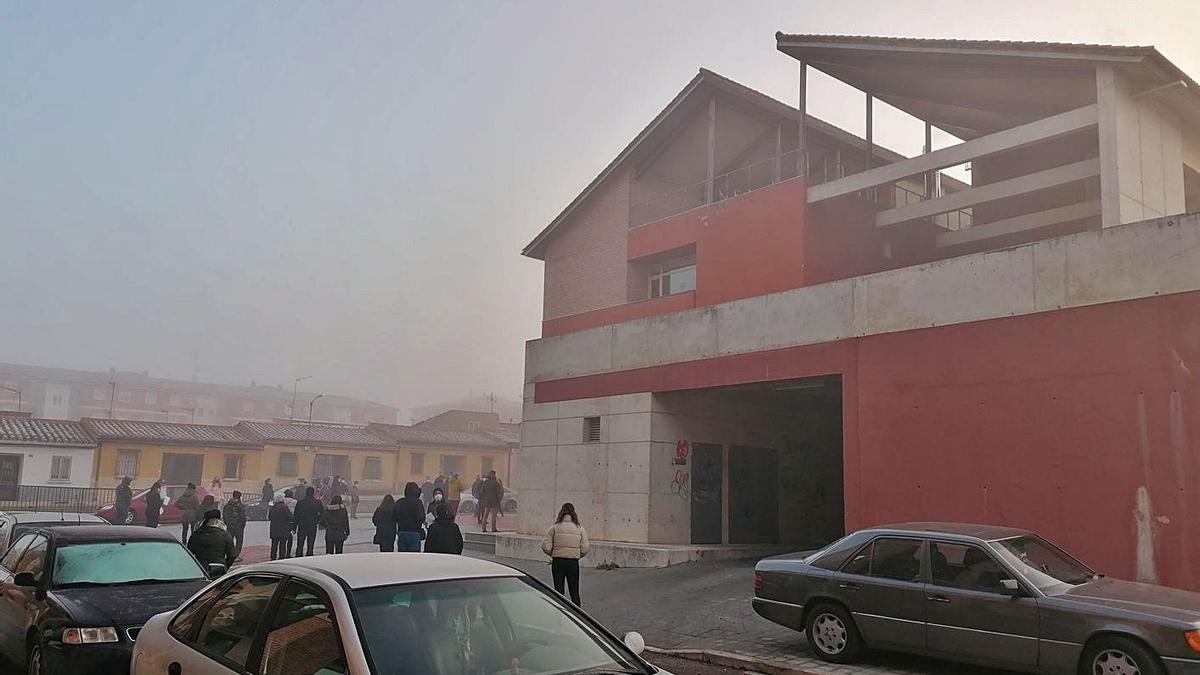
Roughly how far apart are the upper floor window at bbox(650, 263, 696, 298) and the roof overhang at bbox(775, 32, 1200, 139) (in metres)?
5.84

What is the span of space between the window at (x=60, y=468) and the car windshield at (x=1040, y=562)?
39.2 m

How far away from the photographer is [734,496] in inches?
741

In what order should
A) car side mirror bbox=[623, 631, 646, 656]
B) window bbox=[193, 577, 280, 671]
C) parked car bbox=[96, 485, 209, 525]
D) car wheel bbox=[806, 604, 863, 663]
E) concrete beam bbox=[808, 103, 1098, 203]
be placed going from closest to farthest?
window bbox=[193, 577, 280, 671] → car side mirror bbox=[623, 631, 646, 656] → car wheel bbox=[806, 604, 863, 663] → concrete beam bbox=[808, 103, 1098, 203] → parked car bbox=[96, 485, 209, 525]

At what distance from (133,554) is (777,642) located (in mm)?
6658

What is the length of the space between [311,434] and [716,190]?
3350 centimetres

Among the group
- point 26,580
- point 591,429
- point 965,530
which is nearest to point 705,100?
point 591,429

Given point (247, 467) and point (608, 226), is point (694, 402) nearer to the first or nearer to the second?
point (608, 226)

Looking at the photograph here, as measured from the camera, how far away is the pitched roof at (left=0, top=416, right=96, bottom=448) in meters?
36.1

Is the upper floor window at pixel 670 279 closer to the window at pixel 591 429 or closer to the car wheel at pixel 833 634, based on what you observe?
the window at pixel 591 429

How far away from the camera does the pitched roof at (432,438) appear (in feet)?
174

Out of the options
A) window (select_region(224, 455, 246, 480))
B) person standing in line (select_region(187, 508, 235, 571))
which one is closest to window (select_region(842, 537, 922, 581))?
person standing in line (select_region(187, 508, 235, 571))

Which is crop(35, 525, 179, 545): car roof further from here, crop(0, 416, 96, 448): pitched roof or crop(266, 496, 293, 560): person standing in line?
crop(0, 416, 96, 448): pitched roof

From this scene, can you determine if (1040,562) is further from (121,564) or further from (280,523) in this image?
(280,523)

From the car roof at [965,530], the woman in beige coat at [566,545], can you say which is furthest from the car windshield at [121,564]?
the car roof at [965,530]
